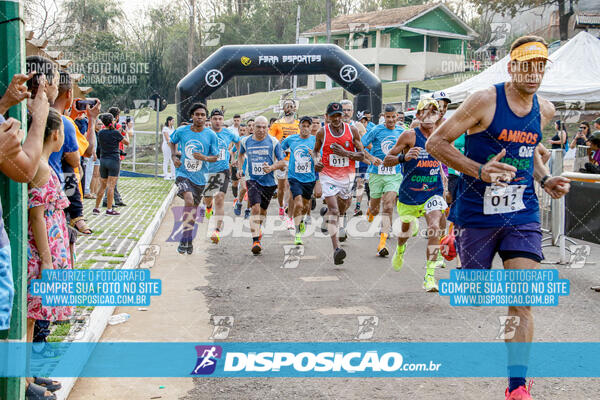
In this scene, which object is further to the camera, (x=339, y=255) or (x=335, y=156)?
(x=335, y=156)

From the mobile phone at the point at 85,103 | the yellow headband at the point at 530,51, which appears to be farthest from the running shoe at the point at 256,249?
the yellow headband at the point at 530,51

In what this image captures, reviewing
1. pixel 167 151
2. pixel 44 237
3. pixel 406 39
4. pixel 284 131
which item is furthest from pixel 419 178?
pixel 406 39

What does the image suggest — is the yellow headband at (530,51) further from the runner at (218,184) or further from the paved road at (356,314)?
the runner at (218,184)

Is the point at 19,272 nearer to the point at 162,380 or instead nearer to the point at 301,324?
the point at 162,380

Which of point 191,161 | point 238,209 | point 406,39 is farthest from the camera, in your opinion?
point 406,39

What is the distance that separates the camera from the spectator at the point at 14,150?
9.25ft

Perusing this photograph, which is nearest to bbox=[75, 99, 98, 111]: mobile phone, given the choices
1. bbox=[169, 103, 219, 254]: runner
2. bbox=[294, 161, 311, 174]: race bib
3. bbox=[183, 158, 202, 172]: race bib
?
bbox=[169, 103, 219, 254]: runner

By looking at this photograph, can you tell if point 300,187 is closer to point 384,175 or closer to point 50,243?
point 384,175

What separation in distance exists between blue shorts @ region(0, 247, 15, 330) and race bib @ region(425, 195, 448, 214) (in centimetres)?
560

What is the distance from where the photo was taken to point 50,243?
4.05 metres

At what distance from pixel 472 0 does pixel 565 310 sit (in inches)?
1240

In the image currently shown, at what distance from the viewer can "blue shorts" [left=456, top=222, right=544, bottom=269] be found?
13.5 ft

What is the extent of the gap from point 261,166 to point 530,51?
6.52 meters

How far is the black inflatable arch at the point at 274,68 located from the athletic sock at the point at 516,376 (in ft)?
48.7
